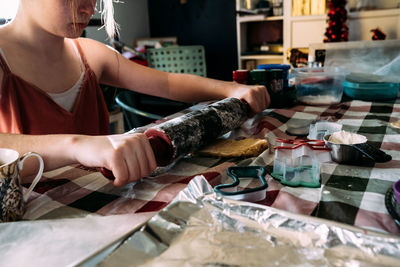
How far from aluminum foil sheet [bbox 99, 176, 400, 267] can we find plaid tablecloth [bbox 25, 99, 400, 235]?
0.06 m

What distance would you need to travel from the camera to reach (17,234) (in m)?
0.41

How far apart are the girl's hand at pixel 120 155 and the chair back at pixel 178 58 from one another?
7.37ft

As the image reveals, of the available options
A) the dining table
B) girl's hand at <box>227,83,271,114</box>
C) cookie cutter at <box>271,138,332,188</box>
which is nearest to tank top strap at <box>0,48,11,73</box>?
the dining table

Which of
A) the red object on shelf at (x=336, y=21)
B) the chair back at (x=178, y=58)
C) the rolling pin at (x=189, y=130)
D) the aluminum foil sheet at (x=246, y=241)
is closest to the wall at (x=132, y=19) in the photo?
the chair back at (x=178, y=58)

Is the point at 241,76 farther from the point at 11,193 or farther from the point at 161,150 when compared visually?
the point at 11,193

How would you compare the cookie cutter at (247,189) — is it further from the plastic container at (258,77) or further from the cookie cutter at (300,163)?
the plastic container at (258,77)

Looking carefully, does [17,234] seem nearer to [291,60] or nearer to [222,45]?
[291,60]

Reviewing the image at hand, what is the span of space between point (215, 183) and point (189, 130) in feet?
0.46

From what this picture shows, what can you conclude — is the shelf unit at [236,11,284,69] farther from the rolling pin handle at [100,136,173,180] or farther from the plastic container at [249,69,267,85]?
the rolling pin handle at [100,136,173,180]

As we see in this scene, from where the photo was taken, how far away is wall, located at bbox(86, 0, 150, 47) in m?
3.78

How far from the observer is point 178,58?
272 cm

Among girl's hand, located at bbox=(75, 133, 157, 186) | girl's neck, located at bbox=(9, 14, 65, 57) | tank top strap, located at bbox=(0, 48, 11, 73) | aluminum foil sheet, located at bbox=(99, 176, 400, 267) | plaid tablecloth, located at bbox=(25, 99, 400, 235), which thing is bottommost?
plaid tablecloth, located at bbox=(25, 99, 400, 235)

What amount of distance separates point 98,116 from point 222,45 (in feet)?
9.39

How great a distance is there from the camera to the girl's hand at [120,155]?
0.52m
